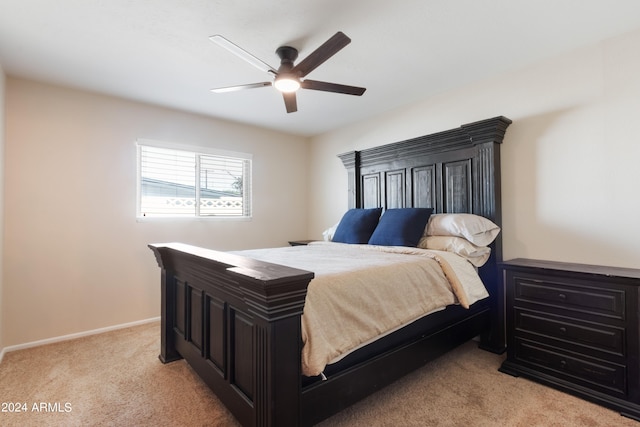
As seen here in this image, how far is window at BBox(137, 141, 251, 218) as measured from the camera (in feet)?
11.3

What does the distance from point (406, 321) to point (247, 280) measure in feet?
3.53

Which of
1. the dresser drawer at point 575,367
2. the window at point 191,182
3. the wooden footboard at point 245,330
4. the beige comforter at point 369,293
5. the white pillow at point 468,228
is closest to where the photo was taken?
the wooden footboard at point 245,330

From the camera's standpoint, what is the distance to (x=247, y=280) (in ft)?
3.96

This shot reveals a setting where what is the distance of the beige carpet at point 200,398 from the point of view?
1.69m

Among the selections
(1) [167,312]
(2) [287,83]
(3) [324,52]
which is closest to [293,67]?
(2) [287,83]

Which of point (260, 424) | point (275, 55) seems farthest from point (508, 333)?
point (275, 55)

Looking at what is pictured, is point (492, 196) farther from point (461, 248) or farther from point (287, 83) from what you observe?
point (287, 83)

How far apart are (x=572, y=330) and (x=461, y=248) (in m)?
0.83

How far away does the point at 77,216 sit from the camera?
2977 mm

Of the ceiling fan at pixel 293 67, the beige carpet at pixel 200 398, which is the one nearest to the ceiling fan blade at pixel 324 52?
the ceiling fan at pixel 293 67

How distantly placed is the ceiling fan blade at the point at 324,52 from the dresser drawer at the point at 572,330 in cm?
219

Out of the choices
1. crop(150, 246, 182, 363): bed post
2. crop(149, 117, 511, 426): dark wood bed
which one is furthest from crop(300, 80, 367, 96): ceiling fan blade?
crop(150, 246, 182, 363): bed post

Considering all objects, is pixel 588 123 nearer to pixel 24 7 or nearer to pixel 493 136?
pixel 493 136

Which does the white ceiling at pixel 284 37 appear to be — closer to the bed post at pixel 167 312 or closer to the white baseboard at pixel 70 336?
the bed post at pixel 167 312
